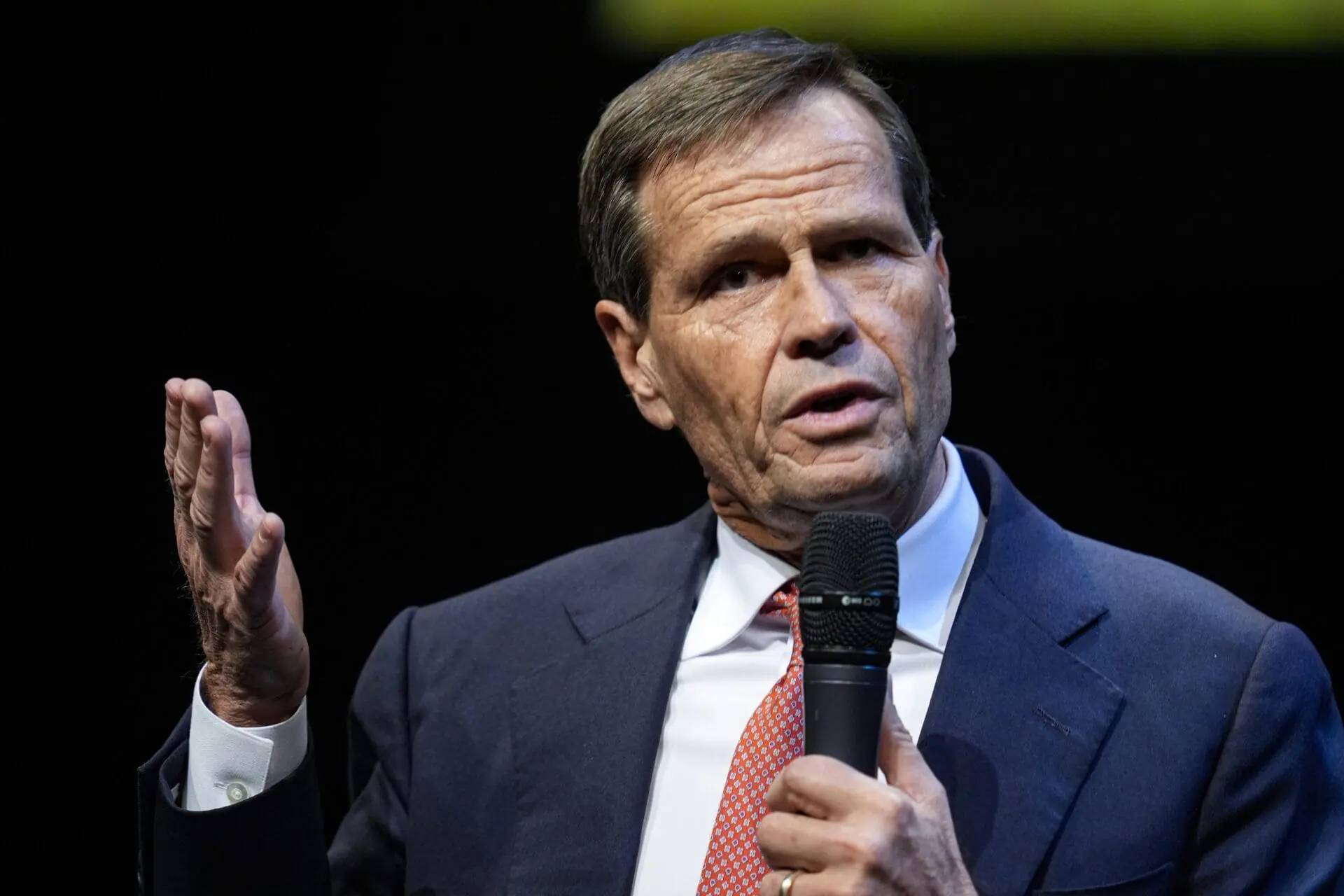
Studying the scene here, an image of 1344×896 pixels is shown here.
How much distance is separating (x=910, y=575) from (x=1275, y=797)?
505 mm

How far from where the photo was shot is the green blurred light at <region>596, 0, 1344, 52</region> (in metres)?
2.72

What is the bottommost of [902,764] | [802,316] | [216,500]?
[902,764]

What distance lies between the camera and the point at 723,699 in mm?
2090

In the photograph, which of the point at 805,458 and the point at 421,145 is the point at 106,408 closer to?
the point at 421,145

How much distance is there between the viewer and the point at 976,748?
188 centimetres

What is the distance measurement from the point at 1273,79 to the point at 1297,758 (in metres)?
1.33

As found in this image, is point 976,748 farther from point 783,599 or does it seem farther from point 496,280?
point 496,280

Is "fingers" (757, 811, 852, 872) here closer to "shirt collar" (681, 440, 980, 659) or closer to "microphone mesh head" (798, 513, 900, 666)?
"microphone mesh head" (798, 513, 900, 666)

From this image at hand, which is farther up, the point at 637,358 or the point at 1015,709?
the point at 637,358

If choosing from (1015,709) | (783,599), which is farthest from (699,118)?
(1015,709)

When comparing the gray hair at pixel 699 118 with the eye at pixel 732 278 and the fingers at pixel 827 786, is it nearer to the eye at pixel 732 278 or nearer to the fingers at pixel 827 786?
the eye at pixel 732 278

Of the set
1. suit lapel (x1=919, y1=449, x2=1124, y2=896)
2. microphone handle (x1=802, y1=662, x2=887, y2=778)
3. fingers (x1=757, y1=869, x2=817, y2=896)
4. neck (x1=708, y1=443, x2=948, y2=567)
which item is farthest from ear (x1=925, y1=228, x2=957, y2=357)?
fingers (x1=757, y1=869, x2=817, y2=896)

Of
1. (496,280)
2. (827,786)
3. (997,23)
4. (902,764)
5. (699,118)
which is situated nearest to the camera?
(827,786)

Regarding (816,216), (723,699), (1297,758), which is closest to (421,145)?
(816,216)
